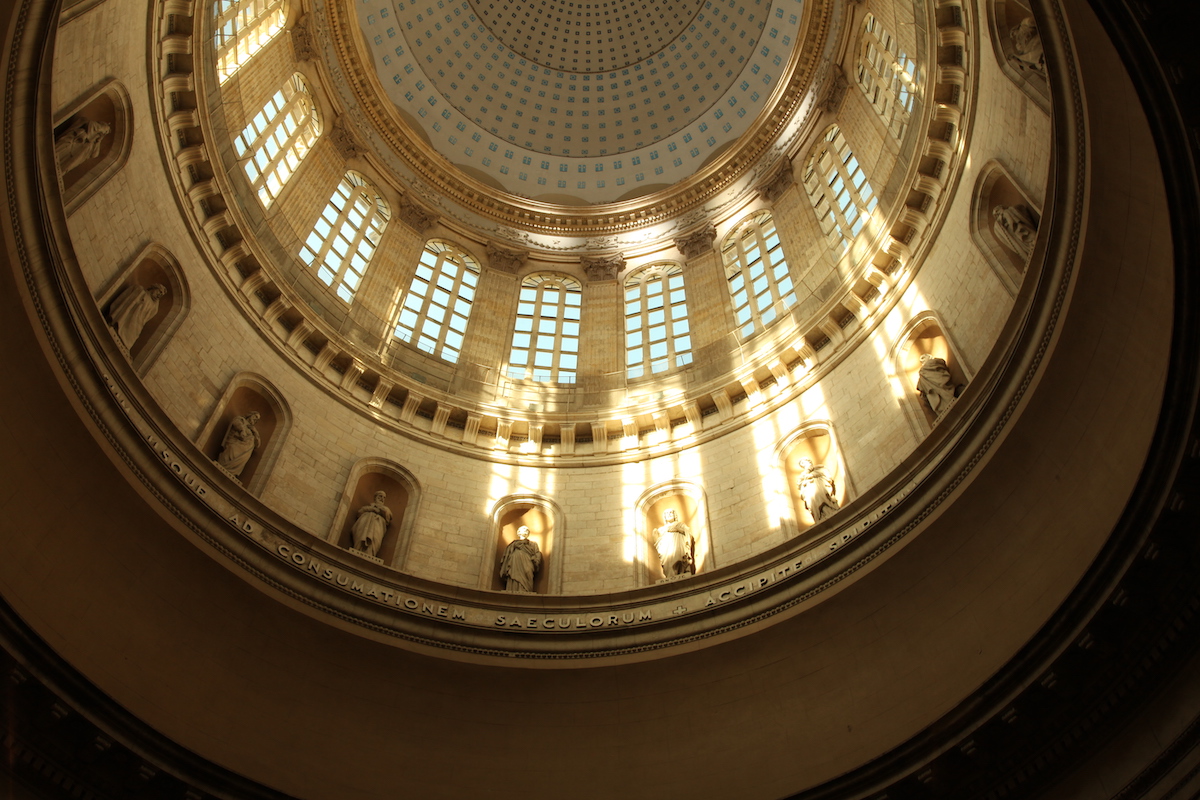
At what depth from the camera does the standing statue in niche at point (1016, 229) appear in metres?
15.5

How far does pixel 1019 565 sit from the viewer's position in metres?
13.7

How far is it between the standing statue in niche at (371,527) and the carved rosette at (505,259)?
1145 centimetres

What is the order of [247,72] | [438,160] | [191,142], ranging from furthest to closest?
[438,160] → [247,72] → [191,142]

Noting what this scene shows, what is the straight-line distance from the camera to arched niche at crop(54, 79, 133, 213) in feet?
50.2

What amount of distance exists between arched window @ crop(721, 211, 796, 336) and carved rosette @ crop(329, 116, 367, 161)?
35.2 feet

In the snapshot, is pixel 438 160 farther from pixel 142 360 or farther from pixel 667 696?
pixel 667 696

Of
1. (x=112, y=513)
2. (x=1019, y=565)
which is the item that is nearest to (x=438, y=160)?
(x=112, y=513)

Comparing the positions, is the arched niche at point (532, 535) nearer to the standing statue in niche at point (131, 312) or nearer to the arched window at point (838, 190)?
the standing statue in niche at point (131, 312)

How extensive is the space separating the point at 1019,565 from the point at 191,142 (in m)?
17.0

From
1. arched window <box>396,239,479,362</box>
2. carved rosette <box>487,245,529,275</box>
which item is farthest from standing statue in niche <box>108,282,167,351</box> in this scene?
carved rosette <box>487,245,529,275</box>

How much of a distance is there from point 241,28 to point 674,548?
16336 mm

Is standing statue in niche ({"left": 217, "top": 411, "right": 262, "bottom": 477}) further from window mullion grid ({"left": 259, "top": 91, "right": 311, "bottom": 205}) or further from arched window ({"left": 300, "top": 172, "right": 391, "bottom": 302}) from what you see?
window mullion grid ({"left": 259, "top": 91, "right": 311, "bottom": 205})

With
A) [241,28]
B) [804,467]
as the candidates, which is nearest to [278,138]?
[241,28]

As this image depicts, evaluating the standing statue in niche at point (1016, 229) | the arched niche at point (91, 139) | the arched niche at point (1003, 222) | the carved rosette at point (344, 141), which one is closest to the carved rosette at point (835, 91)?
the arched niche at point (1003, 222)
